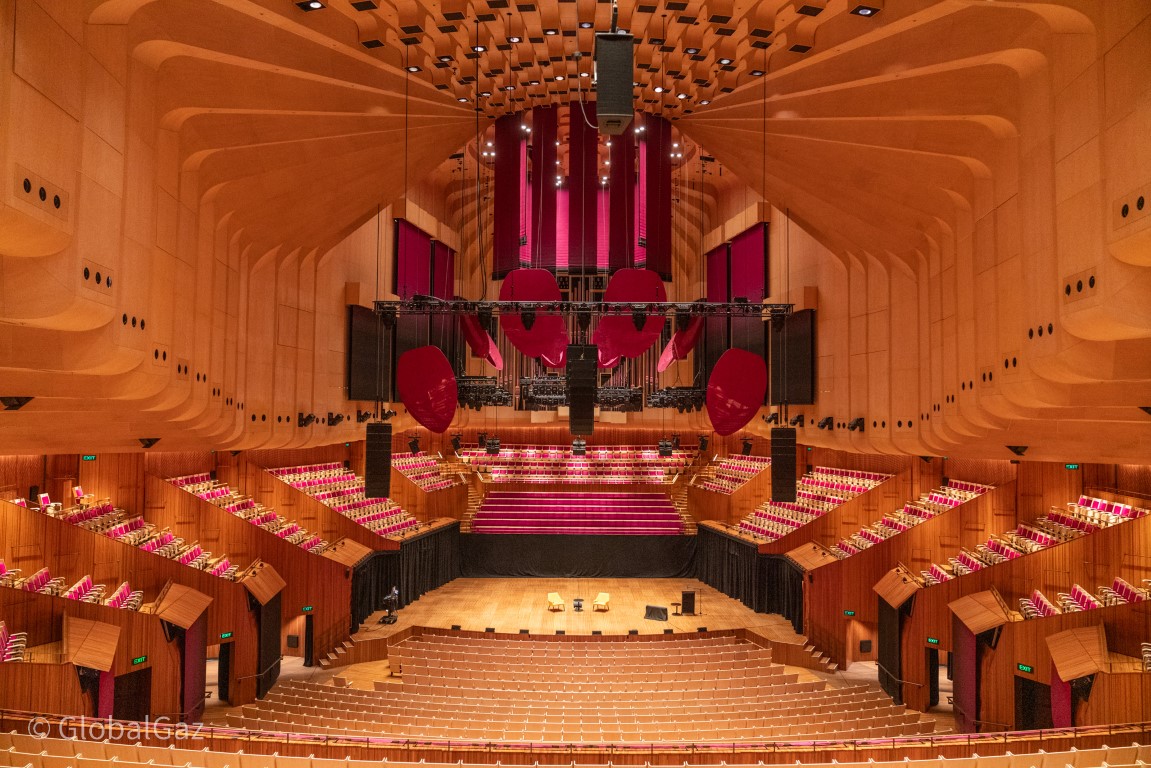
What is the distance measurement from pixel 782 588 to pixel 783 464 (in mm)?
4889

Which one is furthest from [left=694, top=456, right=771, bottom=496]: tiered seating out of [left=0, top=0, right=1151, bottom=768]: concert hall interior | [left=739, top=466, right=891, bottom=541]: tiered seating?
[left=739, top=466, right=891, bottom=541]: tiered seating

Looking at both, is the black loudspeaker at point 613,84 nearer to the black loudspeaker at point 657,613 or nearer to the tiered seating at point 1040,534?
the tiered seating at point 1040,534

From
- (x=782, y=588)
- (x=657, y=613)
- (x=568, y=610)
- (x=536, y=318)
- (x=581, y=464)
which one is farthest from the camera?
(x=581, y=464)

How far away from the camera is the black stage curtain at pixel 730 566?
13078 mm

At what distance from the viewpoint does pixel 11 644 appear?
683 centimetres

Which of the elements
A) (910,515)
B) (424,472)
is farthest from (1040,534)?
(424,472)

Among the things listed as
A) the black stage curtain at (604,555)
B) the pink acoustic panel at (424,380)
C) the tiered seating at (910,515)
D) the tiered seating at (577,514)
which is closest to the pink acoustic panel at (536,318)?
the pink acoustic panel at (424,380)

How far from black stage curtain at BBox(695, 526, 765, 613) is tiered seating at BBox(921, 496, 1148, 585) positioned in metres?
3.42

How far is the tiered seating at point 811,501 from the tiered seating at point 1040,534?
2601 mm

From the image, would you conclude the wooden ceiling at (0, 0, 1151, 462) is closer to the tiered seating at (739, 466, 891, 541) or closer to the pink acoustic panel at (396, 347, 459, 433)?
the pink acoustic panel at (396, 347, 459, 433)

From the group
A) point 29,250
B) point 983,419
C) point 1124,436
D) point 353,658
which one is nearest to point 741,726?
point 983,419

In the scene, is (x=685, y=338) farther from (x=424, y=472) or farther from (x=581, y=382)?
(x=424, y=472)

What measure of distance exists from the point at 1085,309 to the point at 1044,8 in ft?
5.92

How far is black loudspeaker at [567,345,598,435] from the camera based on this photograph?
9.36 m
